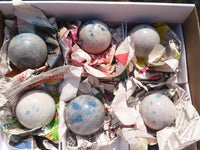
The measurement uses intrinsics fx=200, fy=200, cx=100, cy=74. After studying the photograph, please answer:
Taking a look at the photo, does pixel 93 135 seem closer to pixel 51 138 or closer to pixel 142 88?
pixel 51 138

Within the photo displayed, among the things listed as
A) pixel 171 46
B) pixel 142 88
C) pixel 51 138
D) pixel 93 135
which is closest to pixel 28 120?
pixel 51 138

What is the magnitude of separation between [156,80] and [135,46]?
0.28 m

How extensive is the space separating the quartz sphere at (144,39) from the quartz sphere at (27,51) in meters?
0.58

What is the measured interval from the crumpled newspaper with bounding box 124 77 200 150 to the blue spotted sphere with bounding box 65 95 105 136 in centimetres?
19

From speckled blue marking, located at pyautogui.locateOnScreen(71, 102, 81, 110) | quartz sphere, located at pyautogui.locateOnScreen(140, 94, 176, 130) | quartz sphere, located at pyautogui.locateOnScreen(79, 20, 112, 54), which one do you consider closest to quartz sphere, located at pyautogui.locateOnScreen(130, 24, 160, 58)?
quartz sphere, located at pyautogui.locateOnScreen(79, 20, 112, 54)

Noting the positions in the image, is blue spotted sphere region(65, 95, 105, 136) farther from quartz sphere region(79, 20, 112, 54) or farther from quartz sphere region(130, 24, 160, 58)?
quartz sphere region(130, 24, 160, 58)

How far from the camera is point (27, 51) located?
1.13 meters

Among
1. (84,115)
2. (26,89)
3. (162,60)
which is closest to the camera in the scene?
(84,115)

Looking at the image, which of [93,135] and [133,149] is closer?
[133,149]

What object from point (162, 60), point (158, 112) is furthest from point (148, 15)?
point (158, 112)

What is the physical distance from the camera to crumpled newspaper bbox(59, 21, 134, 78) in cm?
124

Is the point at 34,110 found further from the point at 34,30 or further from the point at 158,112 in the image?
the point at 158,112

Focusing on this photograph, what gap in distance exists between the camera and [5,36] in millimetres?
1299

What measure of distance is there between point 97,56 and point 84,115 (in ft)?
1.45
